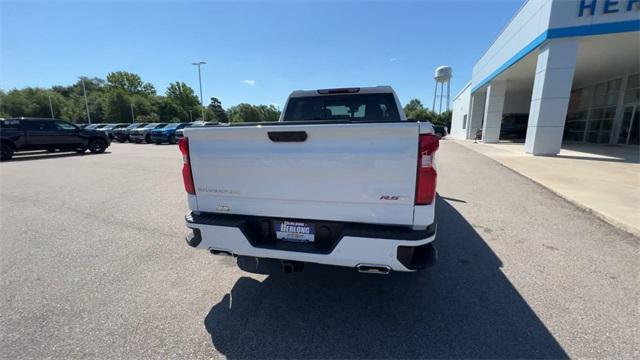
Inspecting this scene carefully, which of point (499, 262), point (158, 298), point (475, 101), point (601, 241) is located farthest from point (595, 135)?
point (158, 298)

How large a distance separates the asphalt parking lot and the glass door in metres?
20.1

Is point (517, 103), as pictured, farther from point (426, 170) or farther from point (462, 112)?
point (426, 170)

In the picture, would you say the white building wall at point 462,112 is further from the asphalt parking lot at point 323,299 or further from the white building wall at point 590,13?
the asphalt parking lot at point 323,299

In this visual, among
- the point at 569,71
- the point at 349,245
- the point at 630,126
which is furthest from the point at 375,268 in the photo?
the point at 630,126

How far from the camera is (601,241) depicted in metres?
4.02

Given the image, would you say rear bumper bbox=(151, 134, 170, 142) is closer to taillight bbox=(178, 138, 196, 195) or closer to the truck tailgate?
taillight bbox=(178, 138, 196, 195)

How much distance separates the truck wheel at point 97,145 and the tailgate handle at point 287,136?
20.0 metres

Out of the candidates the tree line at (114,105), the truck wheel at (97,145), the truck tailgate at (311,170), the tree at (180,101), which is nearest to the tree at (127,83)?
the tree line at (114,105)

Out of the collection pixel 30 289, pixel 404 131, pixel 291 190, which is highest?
pixel 404 131

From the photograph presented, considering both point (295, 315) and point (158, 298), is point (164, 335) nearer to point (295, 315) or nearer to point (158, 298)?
point (158, 298)

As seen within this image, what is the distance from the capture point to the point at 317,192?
228cm

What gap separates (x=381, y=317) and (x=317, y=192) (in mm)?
1300

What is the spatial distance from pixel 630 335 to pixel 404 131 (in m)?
2.51

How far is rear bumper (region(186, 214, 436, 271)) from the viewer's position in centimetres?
211
